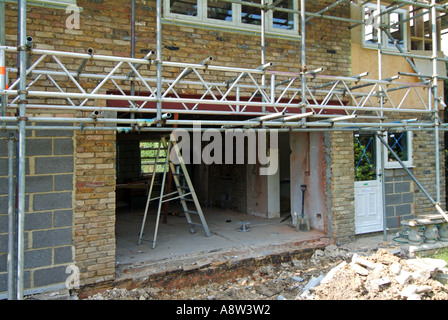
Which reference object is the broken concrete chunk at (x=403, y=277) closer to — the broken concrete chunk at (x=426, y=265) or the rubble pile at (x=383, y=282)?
the rubble pile at (x=383, y=282)

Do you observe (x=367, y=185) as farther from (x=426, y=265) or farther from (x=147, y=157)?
(x=147, y=157)

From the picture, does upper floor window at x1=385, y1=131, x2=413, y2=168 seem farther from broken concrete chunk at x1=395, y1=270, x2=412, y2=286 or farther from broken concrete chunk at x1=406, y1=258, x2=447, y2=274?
broken concrete chunk at x1=395, y1=270, x2=412, y2=286

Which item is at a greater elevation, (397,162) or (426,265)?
(397,162)

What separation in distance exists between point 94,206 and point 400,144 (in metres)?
6.59

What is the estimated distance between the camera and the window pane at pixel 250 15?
657 centimetres

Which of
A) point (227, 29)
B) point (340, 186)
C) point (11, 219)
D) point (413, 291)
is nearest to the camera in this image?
point (11, 219)

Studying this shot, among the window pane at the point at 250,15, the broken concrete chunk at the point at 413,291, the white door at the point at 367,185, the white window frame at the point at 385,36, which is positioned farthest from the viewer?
the white window frame at the point at 385,36

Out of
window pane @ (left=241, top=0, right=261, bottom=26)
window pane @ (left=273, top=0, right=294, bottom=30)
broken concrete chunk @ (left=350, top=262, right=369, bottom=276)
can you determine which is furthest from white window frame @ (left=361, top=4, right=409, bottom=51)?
broken concrete chunk @ (left=350, top=262, right=369, bottom=276)

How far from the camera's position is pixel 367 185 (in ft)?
24.9

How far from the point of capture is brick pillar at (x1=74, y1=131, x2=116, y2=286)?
5.07m

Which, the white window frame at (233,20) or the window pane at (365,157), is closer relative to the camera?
the white window frame at (233,20)

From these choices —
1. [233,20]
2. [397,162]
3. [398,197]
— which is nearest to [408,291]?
[398,197]

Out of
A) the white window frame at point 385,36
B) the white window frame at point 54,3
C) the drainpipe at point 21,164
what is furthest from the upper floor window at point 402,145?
the drainpipe at point 21,164

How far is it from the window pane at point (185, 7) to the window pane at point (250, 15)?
930 millimetres
